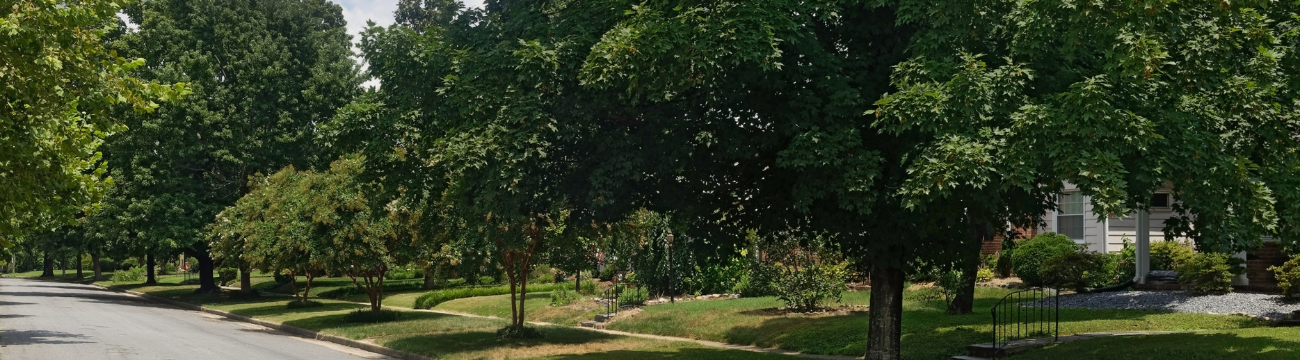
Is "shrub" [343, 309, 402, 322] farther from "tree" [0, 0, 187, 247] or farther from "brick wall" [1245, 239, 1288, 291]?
"brick wall" [1245, 239, 1288, 291]

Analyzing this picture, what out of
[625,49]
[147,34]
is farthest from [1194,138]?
[147,34]

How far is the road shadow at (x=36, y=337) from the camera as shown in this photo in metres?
22.8

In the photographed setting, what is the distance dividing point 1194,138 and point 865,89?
4.15 meters

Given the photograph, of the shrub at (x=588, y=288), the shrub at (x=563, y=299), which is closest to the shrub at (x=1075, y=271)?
the shrub at (x=563, y=299)

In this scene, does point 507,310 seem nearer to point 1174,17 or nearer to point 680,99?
point 680,99

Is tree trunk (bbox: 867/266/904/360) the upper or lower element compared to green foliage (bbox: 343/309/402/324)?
upper

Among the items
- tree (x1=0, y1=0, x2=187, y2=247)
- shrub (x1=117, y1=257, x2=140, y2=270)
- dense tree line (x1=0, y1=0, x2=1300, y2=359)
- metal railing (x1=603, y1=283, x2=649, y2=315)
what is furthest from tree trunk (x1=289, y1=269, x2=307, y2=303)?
shrub (x1=117, y1=257, x2=140, y2=270)

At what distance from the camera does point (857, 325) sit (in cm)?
2084

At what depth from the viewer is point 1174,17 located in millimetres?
10891

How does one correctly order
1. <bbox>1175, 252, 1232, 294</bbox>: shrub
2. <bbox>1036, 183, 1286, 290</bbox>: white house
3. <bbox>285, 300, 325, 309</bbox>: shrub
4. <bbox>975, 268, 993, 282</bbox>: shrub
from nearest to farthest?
1. <bbox>1175, 252, 1232, 294</bbox>: shrub
2. <bbox>1036, 183, 1286, 290</bbox>: white house
3. <bbox>975, 268, 993, 282</bbox>: shrub
4. <bbox>285, 300, 325, 309</bbox>: shrub

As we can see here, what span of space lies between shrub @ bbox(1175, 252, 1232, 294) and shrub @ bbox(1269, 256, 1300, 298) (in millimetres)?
1292

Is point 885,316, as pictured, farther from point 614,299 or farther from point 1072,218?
point 1072,218

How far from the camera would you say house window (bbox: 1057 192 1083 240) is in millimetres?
30234

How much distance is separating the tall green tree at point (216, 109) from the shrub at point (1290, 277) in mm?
34820
